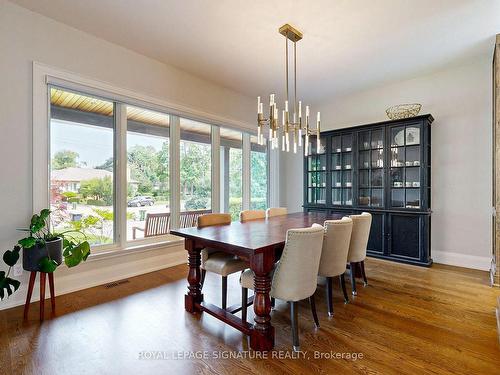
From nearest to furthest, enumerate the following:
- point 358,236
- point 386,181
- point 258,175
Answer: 1. point 358,236
2. point 386,181
3. point 258,175

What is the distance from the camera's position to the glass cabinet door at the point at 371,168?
4.29 metres

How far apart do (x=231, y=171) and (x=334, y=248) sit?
2.97 metres

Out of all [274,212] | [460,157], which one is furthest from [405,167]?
[274,212]

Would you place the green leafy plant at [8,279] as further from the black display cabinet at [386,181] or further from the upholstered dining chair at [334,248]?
the black display cabinet at [386,181]

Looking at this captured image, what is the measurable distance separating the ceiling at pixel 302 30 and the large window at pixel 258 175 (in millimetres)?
1698

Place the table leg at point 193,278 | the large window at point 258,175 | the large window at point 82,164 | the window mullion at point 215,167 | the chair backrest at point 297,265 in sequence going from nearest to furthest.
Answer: the chair backrest at point 297,265 < the table leg at point 193,278 < the large window at point 82,164 < the window mullion at point 215,167 < the large window at point 258,175

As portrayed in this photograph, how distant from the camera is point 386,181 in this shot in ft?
13.7

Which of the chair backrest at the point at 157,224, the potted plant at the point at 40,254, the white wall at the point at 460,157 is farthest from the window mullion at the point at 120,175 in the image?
the white wall at the point at 460,157

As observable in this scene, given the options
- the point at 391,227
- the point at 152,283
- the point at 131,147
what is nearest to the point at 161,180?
the point at 131,147

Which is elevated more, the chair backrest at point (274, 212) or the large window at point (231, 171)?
the large window at point (231, 171)

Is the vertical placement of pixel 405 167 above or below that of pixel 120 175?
above

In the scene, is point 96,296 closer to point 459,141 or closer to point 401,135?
point 401,135

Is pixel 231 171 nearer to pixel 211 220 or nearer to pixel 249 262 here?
pixel 211 220

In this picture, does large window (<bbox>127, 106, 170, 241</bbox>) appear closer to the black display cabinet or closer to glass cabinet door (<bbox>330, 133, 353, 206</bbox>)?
the black display cabinet
